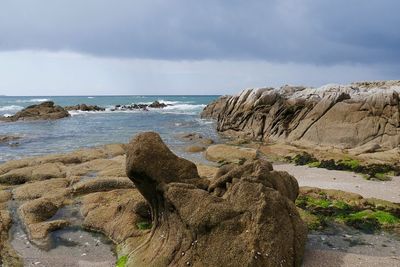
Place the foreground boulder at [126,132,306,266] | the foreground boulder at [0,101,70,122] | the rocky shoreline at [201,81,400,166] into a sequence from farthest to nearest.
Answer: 1. the foreground boulder at [0,101,70,122]
2. the rocky shoreline at [201,81,400,166]
3. the foreground boulder at [126,132,306,266]

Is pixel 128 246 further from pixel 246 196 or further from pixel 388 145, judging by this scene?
pixel 388 145

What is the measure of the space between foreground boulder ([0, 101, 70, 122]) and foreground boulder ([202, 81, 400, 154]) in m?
37.4

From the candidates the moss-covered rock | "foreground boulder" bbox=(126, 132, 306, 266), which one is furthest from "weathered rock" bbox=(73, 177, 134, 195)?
the moss-covered rock

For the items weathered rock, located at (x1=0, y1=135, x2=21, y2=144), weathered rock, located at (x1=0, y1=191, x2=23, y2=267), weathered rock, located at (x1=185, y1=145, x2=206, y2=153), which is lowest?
weathered rock, located at (x1=0, y1=135, x2=21, y2=144)

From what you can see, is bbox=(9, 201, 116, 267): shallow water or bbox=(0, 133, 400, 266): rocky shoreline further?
bbox=(9, 201, 116, 267): shallow water

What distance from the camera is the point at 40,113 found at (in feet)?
233

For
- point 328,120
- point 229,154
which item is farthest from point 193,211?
point 328,120

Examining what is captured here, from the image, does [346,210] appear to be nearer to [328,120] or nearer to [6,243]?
[6,243]


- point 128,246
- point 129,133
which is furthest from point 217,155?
point 129,133

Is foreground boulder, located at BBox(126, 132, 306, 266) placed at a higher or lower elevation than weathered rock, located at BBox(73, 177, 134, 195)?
higher

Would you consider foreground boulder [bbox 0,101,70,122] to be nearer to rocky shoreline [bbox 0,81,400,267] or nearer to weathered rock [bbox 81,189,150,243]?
rocky shoreline [bbox 0,81,400,267]

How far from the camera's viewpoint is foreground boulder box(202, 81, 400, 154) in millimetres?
31188

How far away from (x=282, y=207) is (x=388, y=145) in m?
22.8

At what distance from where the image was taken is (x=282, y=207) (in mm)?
10406
